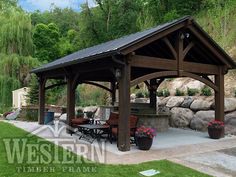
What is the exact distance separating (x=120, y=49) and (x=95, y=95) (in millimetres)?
14778

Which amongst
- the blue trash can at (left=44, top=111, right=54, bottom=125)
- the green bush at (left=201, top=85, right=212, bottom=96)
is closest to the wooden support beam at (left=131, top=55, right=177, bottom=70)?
the green bush at (left=201, top=85, right=212, bottom=96)

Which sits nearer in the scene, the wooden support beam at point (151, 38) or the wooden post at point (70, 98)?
the wooden support beam at point (151, 38)

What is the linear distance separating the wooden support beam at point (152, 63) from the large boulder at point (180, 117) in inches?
171

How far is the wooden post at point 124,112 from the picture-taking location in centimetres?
788

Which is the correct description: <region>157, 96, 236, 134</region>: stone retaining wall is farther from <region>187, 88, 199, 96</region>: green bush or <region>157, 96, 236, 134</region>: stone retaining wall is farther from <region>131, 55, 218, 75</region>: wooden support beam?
<region>131, 55, 218, 75</region>: wooden support beam

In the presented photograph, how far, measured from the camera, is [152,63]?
868 cm

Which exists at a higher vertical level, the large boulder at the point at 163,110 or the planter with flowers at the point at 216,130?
the large boulder at the point at 163,110

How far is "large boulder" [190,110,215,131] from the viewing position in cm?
1205

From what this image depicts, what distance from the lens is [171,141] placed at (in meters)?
9.55

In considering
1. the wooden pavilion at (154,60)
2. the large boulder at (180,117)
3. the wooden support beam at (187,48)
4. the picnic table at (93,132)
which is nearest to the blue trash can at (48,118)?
the wooden pavilion at (154,60)

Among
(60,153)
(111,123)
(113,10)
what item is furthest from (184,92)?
(113,10)

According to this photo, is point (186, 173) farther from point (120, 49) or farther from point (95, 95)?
point (95, 95)

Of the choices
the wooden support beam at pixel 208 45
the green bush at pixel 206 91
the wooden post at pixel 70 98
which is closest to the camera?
the wooden support beam at pixel 208 45

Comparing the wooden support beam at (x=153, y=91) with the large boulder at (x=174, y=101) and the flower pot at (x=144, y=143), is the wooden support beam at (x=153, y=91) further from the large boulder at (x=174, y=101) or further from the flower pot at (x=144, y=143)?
the flower pot at (x=144, y=143)
